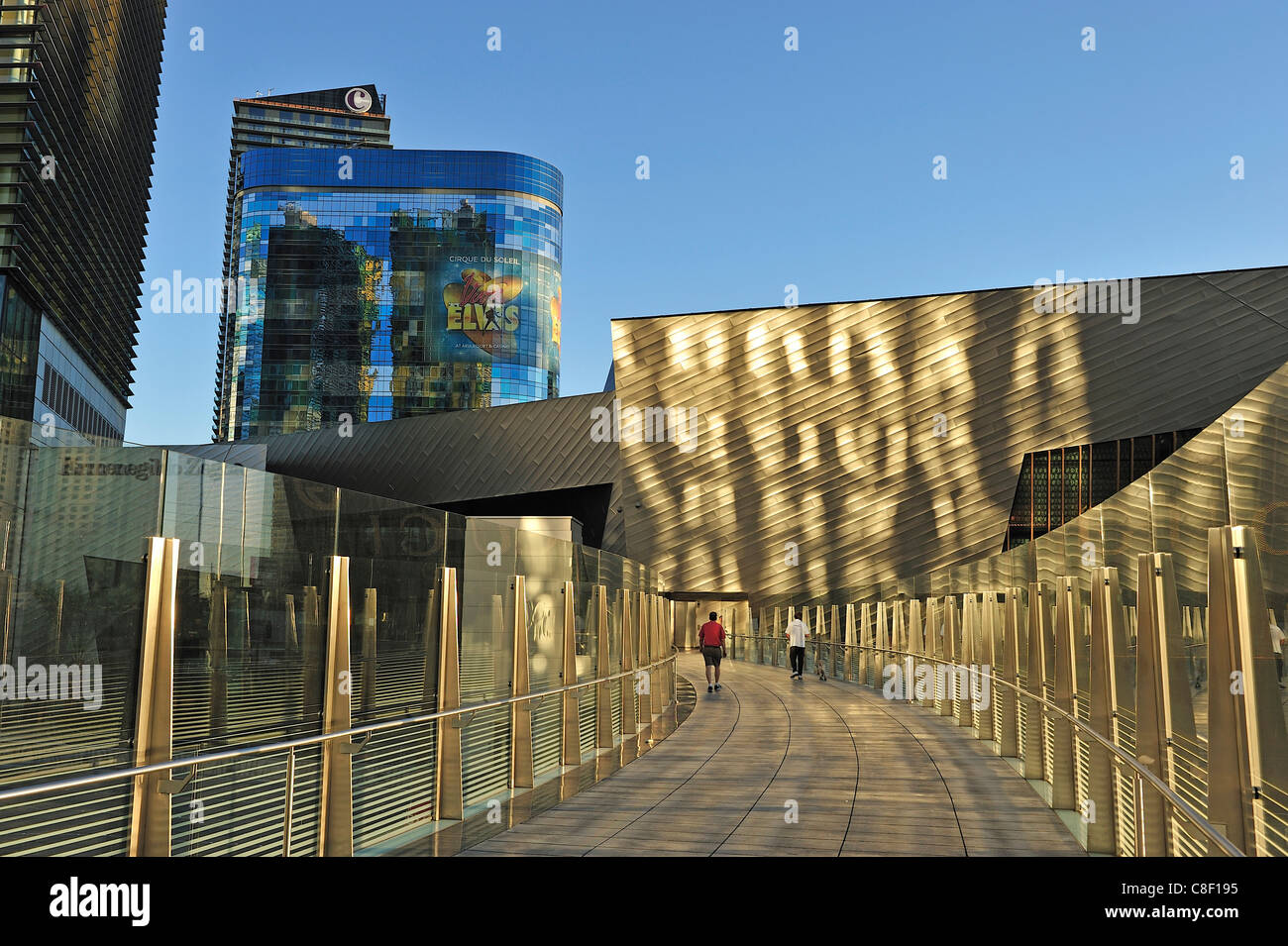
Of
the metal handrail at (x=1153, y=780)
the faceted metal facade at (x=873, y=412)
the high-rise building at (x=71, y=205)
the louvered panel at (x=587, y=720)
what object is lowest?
the louvered panel at (x=587, y=720)

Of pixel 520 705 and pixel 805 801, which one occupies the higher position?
pixel 520 705

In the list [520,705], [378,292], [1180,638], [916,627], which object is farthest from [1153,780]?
[378,292]

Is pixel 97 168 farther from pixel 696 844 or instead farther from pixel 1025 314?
pixel 696 844

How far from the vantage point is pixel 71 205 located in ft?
139

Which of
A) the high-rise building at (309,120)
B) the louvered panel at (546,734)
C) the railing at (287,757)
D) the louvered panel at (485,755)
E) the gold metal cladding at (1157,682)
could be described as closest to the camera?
the railing at (287,757)

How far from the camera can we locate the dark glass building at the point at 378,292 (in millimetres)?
89438

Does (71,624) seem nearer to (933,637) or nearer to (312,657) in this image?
(312,657)

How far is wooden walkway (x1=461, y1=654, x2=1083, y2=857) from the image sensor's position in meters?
6.50

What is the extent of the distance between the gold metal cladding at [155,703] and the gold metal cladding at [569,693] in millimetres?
5068

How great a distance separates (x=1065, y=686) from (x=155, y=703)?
568cm

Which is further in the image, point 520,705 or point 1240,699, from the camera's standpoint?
point 520,705

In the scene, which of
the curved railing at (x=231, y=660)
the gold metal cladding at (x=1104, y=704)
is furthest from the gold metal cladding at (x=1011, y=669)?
the curved railing at (x=231, y=660)

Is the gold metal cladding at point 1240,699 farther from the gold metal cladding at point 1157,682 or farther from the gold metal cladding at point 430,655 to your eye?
the gold metal cladding at point 430,655

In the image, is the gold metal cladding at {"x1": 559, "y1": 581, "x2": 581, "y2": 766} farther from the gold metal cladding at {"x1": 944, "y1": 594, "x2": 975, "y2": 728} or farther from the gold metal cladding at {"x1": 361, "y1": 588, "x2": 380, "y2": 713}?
the gold metal cladding at {"x1": 944, "y1": 594, "x2": 975, "y2": 728}
